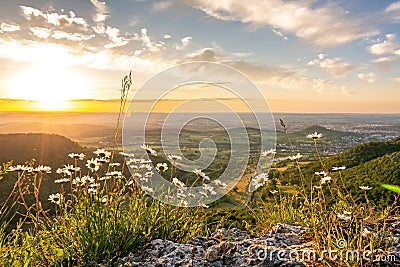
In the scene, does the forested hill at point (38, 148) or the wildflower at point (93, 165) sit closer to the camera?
the wildflower at point (93, 165)

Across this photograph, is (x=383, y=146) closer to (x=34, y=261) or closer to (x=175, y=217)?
(x=175, y=217)

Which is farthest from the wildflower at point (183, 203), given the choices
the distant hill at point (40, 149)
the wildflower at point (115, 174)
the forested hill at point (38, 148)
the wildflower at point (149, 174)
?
the forested hill at point (38, 148)

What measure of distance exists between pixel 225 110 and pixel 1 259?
4.33 meters

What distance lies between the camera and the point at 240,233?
4.41 metres

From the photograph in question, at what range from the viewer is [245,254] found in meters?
3.33

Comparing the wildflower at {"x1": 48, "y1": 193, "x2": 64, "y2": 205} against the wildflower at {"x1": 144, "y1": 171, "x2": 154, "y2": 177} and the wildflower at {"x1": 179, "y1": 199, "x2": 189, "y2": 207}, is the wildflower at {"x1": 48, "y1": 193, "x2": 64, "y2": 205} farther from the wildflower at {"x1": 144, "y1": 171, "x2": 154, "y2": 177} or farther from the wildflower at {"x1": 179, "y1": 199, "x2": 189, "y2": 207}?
the wildflower at {"x1": 179, "y1": 199, "x2": 189, "y2": 207}

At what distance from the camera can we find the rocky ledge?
3.08 metres

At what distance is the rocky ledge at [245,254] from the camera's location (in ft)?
10.1

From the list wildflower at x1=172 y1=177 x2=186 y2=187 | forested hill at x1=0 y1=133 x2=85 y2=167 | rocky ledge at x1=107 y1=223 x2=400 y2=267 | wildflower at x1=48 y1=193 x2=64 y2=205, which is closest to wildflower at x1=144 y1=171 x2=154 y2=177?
wildflower at x1=172 y1=177 x2=186 y2=187

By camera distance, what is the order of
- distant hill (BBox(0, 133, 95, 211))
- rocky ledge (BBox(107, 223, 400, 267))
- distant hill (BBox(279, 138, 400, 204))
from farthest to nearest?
1. distant hill (BBox(0, 133, 95, 211))
2. distant hill (BBox(279, 138, 400, 204))
3. rocky ledge (BBox(107, 223, 400, 267))

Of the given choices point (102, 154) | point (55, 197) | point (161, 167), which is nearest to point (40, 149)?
point (55, 197)

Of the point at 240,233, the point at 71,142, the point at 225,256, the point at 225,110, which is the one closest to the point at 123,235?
the point at 225,256

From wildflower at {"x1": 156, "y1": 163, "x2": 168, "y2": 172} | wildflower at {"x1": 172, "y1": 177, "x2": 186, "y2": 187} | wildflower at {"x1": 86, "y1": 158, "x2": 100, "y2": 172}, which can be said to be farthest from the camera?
wildflower at {"x1": 172, "y1": 177, "x2": 186, "y2": 187}

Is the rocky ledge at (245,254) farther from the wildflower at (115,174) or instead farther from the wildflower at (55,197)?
the wildflower at (55,197)
